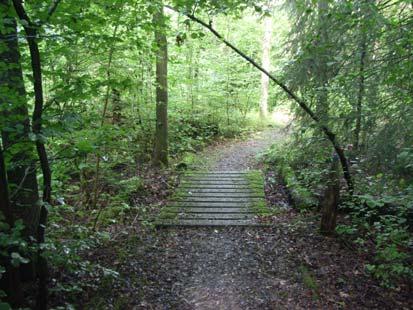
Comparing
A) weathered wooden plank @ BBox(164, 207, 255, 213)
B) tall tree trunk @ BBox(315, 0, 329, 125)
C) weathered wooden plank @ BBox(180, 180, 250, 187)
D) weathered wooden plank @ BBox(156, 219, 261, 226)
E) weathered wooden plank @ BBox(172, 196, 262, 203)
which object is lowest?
weathered wooden plank @ BBox(156, 219, 261, 226)

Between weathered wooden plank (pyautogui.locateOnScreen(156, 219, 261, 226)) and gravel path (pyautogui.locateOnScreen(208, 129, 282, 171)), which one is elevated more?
gravel path (pyautogui.locateOnScreen(208, 129, 282, 171))

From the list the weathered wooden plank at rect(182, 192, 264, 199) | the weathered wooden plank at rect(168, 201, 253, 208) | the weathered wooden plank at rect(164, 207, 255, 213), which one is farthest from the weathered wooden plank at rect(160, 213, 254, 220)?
the weathered wooden plank at rect(182, 192, 264, 199)

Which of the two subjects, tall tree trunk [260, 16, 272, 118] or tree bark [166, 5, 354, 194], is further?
tall tree trunk [260, 16, 272, 118]

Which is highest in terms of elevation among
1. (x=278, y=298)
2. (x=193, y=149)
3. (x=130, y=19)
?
(x=130, y=19)

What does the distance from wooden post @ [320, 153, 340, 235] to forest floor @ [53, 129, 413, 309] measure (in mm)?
230

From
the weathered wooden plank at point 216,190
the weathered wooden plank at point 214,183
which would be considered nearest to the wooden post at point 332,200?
the weathered wooden plank at point 216,190

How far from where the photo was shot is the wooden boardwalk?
290 inches

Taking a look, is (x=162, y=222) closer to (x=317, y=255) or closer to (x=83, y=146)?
(x=317, y=255)

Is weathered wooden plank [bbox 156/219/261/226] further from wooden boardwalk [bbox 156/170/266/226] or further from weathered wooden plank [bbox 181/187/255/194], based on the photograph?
weathered wooden plank [bbox 181/187/255/194]

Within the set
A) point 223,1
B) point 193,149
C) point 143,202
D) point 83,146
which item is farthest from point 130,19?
point 193,149

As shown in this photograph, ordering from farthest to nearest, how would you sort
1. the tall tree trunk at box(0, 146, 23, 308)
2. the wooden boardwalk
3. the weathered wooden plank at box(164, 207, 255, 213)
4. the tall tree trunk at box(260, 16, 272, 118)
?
1. the tall tree trunk at box(260, 16, 272, 118)
2. the weathered wooden plank at box(164, 207, 255, 213)
3. the wooden boardwalk
4. the tall tree trunk at box(0, 146, 23, 308)

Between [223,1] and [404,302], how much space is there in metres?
4.95

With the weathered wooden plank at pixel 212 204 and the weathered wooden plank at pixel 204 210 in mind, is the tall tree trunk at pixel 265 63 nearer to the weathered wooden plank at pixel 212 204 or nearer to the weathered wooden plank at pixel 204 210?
the weathered wooden plank at pixel 212 204

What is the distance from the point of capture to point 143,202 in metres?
8.30
